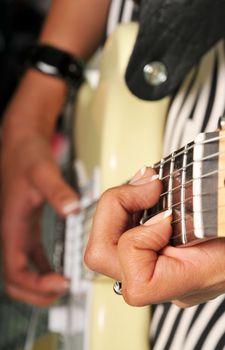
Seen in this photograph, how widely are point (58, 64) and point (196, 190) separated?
0.50 m

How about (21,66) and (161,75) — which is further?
(21,66)

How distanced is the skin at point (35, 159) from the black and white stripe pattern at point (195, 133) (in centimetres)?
23

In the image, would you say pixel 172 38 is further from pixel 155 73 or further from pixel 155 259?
pixel 155 259

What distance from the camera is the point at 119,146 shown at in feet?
1.90

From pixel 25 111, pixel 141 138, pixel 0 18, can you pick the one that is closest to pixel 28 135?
pixel 25 111

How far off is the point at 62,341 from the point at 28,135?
28 cm

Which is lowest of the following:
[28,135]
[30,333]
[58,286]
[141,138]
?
[30,333]

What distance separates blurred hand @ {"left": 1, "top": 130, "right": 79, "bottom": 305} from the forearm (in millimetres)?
24

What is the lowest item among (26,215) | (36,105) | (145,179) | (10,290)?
(10,290)

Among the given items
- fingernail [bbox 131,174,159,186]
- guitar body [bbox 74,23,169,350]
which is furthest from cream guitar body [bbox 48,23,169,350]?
fingernail [bbox 131,174,159,186]

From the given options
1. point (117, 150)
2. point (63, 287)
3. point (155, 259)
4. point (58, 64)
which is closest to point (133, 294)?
point (155, 259)

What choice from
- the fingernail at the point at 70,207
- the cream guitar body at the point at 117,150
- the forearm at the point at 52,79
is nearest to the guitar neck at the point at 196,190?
the cream guitar body at the point at 117,150

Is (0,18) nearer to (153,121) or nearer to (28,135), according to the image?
(28,135)

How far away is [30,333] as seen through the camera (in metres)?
0.84
